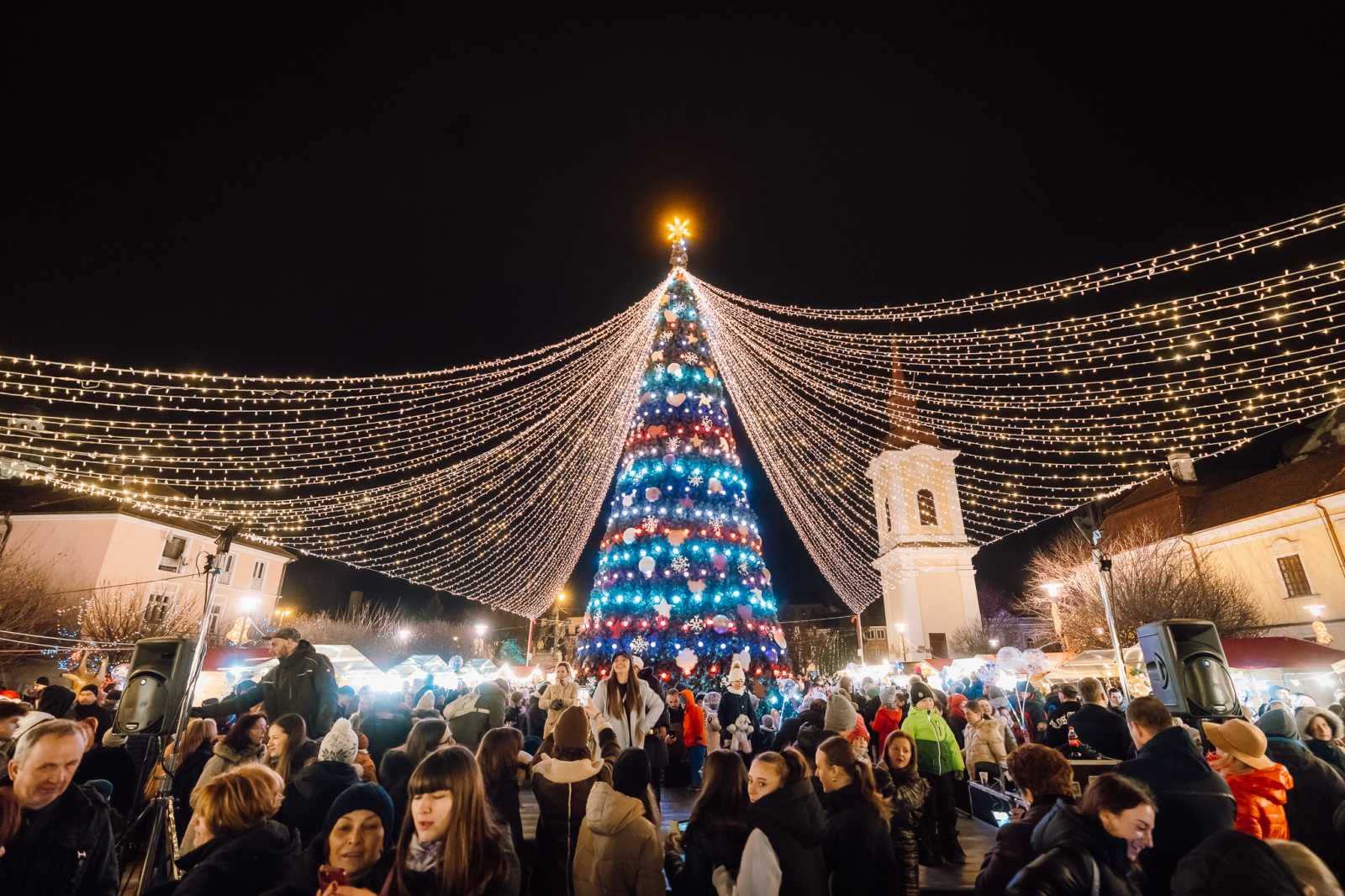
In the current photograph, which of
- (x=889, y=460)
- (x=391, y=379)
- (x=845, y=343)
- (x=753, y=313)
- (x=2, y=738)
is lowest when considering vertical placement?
(x=2, y=738)

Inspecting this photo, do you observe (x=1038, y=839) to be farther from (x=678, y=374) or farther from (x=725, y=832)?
(x=678, y=374)

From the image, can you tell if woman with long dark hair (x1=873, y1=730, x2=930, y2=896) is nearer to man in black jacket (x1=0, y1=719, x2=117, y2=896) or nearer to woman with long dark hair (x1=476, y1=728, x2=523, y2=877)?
woman with long dark hair (x1=476, y1=728, x2=523, y2=877)

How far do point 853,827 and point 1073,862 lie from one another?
1260 millimetres

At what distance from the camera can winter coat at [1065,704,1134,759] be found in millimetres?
5152

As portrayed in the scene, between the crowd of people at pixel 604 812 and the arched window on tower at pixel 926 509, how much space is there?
124ft

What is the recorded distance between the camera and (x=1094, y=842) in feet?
8.93

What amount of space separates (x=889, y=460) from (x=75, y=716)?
139 ft

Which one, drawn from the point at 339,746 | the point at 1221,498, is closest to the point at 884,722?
the point at 339,746

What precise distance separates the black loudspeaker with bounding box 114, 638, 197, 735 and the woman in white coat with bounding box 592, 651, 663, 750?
13.7ft

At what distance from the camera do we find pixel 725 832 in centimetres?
354

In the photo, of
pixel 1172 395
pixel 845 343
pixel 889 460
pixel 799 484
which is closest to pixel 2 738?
pixel 845 343

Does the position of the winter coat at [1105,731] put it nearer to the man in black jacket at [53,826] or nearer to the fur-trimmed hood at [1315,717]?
the fur-trimmed hood at [1315,717]

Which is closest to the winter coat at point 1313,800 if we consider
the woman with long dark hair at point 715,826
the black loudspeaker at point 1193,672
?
the black loudspeaker at point 1193,672

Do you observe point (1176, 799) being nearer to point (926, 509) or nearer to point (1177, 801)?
point (1177, 801)
